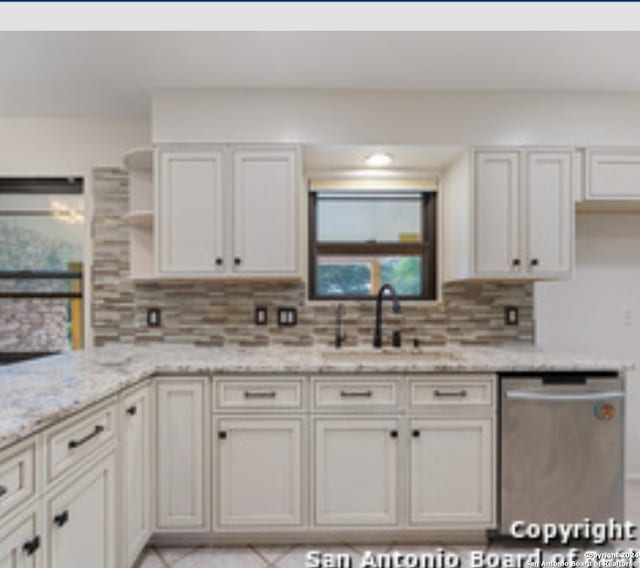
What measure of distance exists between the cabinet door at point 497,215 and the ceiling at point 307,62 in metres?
0.42

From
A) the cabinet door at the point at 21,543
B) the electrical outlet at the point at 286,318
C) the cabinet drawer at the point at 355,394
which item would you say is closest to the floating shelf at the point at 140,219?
the electrical outlet at the point at 286,318

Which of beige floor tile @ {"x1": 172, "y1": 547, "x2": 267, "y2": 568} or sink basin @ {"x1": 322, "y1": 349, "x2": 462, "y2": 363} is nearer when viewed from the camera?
beige floor tile @ {"x1": 172, "y1": 547, "x2": 267, "y2": 568}

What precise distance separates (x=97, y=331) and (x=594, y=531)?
2.84 meters

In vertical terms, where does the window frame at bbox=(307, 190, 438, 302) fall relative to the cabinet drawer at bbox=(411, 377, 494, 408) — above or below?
above

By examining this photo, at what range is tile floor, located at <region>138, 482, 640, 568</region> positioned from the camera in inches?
68.7

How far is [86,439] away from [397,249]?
1964 millimetres

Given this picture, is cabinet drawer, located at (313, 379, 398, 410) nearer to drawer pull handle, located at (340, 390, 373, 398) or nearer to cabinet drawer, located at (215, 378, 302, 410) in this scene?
drawer pull handle, located at (340, 390, 373, 398)

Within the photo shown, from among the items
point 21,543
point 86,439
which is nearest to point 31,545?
point 21,543

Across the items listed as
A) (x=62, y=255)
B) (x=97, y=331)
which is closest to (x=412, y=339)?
(x=97, y=331)

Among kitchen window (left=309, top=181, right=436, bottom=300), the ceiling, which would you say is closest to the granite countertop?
kitchen window (left=309, top=181, right=436, bottom=300)

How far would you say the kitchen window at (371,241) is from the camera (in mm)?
2570

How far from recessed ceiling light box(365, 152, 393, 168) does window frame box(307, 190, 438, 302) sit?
0.23m

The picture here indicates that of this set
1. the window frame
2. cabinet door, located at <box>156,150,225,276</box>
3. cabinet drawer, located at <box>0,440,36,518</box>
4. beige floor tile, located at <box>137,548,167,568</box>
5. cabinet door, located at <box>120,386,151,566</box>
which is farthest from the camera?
the window frame

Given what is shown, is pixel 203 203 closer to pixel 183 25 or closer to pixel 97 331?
pixel 183 25
